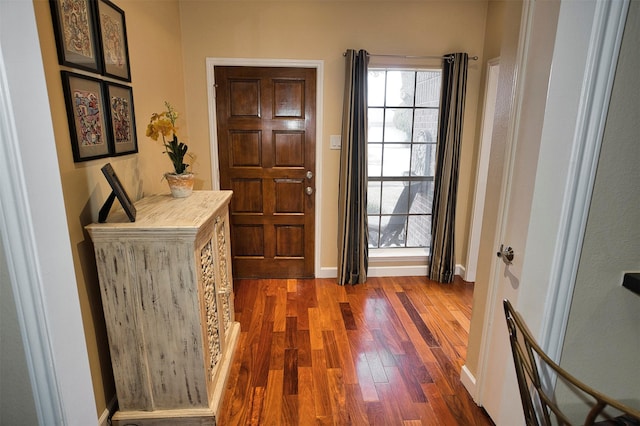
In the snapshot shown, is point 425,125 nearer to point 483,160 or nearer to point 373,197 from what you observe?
point 483,160

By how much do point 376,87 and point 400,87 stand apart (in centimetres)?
24

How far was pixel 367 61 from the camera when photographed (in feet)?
10.1

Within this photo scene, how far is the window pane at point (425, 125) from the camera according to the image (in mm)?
3416

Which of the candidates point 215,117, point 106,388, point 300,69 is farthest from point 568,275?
point 215,117

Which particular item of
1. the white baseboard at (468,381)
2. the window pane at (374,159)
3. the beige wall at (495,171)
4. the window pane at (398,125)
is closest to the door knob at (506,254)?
the beige wall at (495,171)

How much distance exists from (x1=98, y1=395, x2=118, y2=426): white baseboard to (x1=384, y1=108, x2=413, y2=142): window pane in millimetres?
2919

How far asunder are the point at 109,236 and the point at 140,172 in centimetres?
74

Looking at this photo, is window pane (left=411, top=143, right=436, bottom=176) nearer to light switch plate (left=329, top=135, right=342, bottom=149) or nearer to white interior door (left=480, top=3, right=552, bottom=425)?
light switch plate (left=329, top=135, right=342, bottom=149)

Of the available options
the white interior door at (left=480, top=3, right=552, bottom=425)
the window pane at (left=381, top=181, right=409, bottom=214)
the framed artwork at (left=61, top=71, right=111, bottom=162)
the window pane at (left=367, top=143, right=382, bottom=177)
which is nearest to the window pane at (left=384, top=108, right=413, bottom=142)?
the window pane at (left=367, top=143, right=382, bottom=177)

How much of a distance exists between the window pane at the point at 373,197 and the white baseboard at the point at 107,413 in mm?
2619

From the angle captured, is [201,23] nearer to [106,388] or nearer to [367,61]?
[367,61]

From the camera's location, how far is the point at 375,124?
3.41m

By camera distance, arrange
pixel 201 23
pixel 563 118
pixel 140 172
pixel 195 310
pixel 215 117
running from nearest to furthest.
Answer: pixel 563 118 → pixel 195 310 → pixel 140 172 → pixel 201 23 → pixel 215 117

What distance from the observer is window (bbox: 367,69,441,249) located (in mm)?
3361
